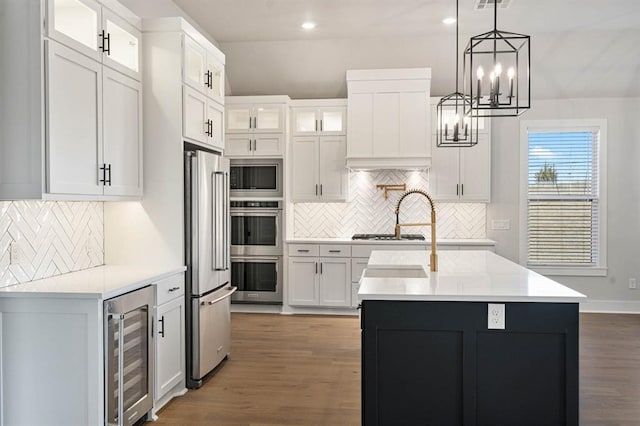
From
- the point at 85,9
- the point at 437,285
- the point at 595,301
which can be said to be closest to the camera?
the point at 437,285

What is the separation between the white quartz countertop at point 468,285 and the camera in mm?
2637

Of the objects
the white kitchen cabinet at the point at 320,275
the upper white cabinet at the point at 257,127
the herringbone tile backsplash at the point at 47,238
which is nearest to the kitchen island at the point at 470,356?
the herringbone tile backsplash at the point at 47,238

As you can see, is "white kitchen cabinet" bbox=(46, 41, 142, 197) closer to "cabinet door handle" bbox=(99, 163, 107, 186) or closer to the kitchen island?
"cabinet door handle" bbox=(99, 163, 107, 186)

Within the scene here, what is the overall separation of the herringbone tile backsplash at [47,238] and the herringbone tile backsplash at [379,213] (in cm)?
345

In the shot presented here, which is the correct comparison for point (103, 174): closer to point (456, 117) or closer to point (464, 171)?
point (456, 117)

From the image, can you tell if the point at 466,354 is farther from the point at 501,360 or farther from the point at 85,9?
the point at 85,9

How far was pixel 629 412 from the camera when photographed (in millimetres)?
3496

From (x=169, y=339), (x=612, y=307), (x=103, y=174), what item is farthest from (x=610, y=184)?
(x=103, y=174)

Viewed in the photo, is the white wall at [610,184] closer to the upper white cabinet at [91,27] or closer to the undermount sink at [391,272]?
the undermount sink at [391,272]

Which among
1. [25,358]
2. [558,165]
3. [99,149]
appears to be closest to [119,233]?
[99,149]

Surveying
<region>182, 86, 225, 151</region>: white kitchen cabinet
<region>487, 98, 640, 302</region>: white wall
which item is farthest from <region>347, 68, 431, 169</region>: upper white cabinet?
<region>182, 86, 225, 151</region>: white kitchen cabinet

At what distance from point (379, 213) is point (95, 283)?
4362 millimetres

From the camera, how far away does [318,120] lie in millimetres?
6590

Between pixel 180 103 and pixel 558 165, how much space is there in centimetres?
497
